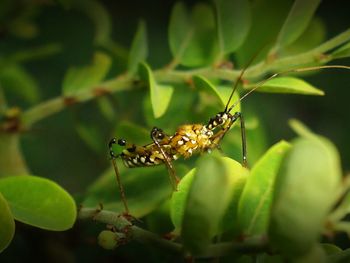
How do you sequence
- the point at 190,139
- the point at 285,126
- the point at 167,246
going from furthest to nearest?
the point at 285,126 < the point at 190,139 < the point at 167,246

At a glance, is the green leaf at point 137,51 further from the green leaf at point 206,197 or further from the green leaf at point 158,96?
the green leaf at point 206,197

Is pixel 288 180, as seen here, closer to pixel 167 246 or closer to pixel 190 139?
pixel 167 246

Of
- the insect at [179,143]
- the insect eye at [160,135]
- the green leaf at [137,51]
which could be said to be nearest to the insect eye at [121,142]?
the insect at [179,143]

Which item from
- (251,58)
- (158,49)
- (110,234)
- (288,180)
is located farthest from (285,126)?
(288,180)

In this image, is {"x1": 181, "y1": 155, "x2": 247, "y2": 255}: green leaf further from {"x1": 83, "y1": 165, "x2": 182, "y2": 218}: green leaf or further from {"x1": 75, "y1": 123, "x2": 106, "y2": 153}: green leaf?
{"x1": 75, "y1": 123, "x2": 106, "y2": 153}: green leaf

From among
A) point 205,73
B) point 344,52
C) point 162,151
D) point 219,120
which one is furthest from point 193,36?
point 344,52
